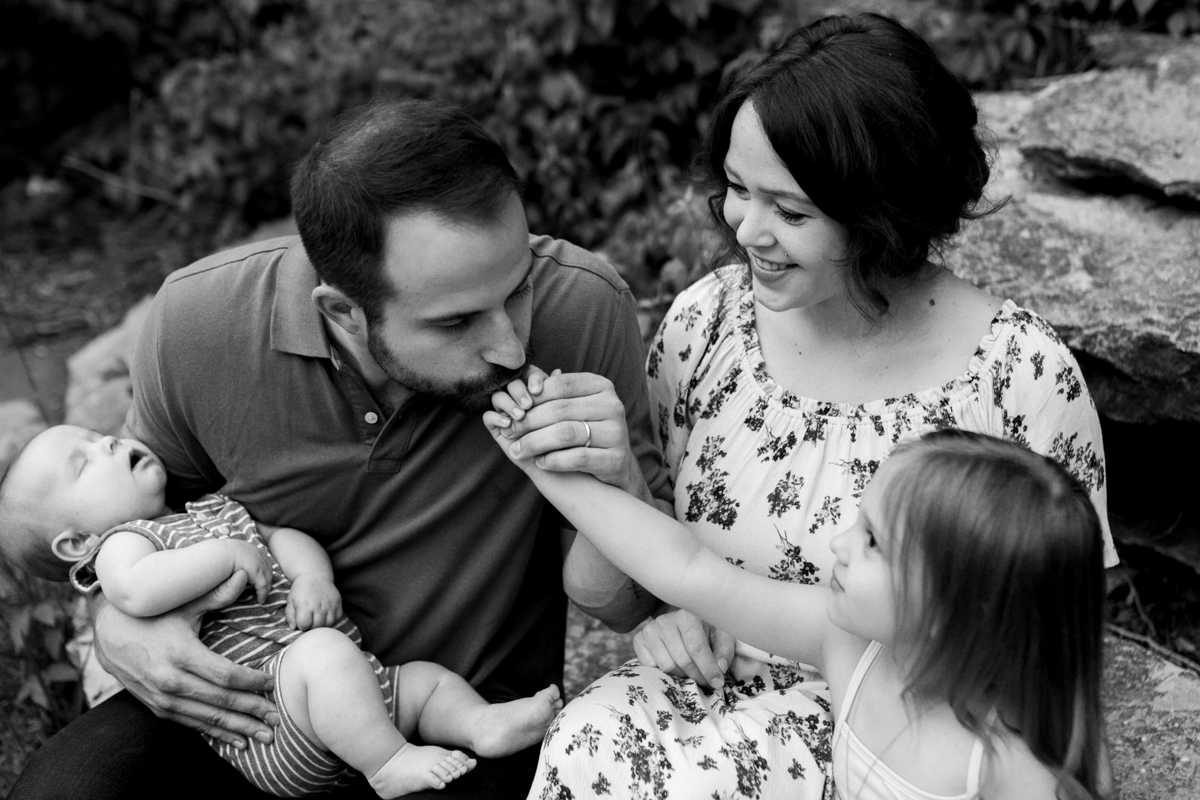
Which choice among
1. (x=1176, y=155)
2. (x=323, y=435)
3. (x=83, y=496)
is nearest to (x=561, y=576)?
(x=323, y=435)

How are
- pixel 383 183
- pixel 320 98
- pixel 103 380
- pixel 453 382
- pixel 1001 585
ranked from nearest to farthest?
pixel 1001 585 → pixel 383 183 → pixel 453 382 → pixel 103 380 → pixel 320 98

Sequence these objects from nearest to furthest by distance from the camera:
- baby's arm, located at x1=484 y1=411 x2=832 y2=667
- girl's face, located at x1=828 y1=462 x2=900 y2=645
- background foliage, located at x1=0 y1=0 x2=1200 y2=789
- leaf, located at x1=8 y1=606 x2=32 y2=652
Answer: girl's face, located at x1=828 y1=462 x2=900 y2=645 → baby's arm, located at x1=484 y1=411 x2=832 y2=667 → leaf, located at x1=8 y1=606 x2=32 y2=652 → background foliage, located at x1=0 y1=0 x2=1200 y2=789

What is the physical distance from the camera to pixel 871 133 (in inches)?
86.2

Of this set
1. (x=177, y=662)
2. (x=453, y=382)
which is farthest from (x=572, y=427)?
(x=177, y=662)

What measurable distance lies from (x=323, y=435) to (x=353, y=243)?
0.46 meters

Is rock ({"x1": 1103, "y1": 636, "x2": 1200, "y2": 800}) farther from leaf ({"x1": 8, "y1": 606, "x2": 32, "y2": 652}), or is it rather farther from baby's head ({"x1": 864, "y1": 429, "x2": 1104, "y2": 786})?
leaf ({"x1": 8, "y1": 606, "x2": 32, "y2": 652})

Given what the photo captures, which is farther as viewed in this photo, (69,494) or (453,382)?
(69,494)

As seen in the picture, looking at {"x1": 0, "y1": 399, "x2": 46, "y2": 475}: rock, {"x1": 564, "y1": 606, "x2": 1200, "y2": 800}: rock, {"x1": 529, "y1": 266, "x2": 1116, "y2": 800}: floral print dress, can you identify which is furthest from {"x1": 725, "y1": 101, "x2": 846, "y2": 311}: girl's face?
{"x1": 0, "y1": 399, "x2": 46, "y2": 475}: rock

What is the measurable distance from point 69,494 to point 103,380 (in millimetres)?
2819

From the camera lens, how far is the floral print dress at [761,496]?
2.11m

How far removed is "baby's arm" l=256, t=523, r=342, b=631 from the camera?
2369 millimetres

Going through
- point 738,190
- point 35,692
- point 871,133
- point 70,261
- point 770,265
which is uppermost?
point 871,133

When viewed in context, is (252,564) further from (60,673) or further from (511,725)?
(60,673)

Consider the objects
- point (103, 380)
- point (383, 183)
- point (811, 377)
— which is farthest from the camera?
point (103, 380)
